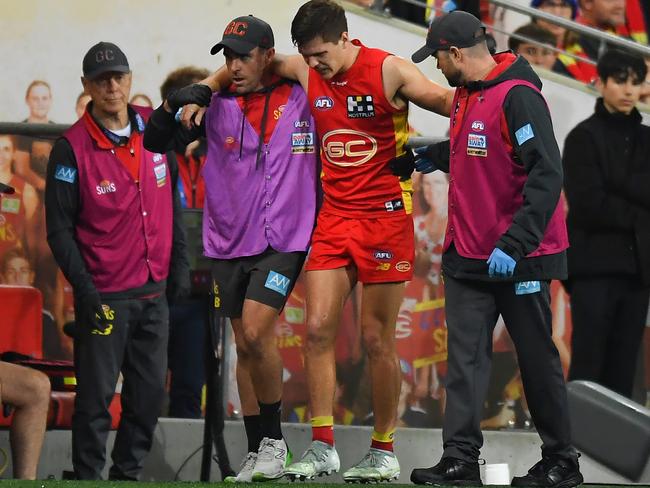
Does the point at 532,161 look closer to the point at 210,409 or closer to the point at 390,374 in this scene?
the point at 390,374

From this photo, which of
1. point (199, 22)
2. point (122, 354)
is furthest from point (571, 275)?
point (199, 22)

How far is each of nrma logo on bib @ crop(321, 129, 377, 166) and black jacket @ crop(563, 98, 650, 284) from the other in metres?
1.55

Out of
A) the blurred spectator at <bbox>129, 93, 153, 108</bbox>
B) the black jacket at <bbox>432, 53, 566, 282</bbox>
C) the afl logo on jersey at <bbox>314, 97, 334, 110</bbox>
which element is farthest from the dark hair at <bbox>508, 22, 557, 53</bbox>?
the black jacket at <bbox>432, 53, 566, 282</bbox>

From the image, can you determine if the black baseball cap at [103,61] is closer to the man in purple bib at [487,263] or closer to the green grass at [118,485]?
the man in purple bib at [487,263]

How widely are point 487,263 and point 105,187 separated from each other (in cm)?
208

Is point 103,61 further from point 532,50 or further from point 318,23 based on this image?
point 532,50

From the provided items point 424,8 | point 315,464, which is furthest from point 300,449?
point 424,8

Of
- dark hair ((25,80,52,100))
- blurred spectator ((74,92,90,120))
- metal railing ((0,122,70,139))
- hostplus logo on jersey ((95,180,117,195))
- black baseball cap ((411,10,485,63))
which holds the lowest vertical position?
hostplus logo on jersey ((95,180,117,195))

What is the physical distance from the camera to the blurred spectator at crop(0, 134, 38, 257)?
7785 millimetres

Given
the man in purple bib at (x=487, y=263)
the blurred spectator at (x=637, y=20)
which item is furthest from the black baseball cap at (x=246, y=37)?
the blurred spectator at (x=637, y=20)

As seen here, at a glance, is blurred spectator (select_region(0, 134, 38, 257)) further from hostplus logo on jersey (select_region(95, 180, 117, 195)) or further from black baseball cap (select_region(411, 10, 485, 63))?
black baseball cap (select_region(411, 10, 485, 63))

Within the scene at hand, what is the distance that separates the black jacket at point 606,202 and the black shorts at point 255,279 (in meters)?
1.61

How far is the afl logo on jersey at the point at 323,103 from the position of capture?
638 centimetres

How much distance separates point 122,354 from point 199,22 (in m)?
2.58
